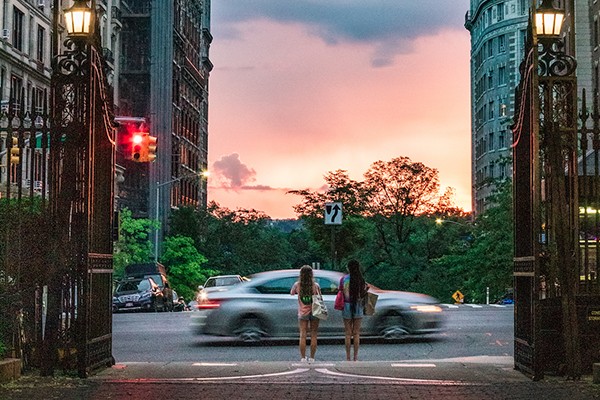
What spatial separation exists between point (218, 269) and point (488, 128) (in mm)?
50357

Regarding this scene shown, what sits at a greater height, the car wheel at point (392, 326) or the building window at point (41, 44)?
the building window at point (41, 44)

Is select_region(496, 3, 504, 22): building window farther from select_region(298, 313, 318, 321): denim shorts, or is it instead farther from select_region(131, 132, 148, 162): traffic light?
select_region(298, 313, 318, 321): denim shorts

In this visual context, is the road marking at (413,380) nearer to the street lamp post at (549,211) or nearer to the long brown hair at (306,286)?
the street lamp post at (549,211)

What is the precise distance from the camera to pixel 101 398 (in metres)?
13.0

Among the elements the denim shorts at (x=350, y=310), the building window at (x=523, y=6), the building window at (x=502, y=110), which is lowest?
the denim shorts at (x=350, y=310)

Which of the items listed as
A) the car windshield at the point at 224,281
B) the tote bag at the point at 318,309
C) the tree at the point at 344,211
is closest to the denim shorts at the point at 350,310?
the tote bag at the point at 318,309

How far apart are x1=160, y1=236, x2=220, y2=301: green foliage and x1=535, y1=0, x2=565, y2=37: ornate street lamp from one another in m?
69.1

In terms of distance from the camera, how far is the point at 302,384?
14.4m

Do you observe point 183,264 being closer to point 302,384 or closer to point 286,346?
point 286,346

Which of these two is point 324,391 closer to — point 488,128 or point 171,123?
point 171,123

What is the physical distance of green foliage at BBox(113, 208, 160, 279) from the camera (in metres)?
67.1

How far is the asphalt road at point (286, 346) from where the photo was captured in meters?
22.2

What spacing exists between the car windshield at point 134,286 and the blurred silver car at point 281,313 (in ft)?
90.0

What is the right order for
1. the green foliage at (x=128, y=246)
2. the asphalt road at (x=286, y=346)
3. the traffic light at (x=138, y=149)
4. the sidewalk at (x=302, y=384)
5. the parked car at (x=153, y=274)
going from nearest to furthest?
the sidewalk at (x=302, y=384), the asphalt road at (x=286, y=346), the traffic light at (x=138, y=149), the parked car at (x=153, y=274), the green foliage at (x=128, y=246)
